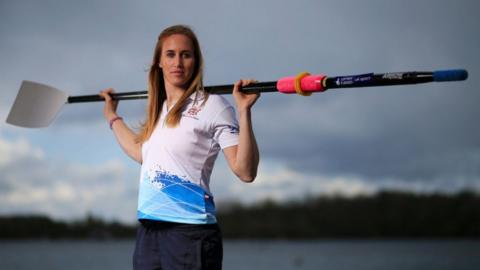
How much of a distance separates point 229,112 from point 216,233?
579 mm

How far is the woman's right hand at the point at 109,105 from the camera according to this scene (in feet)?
14.2

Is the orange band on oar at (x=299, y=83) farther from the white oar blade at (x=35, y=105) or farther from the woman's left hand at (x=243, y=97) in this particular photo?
the white oar blade at (x=35, y=105)

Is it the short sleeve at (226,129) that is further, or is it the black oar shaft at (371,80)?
the short sleeve at (226,129)

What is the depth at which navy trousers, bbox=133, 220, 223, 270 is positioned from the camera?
129 inches

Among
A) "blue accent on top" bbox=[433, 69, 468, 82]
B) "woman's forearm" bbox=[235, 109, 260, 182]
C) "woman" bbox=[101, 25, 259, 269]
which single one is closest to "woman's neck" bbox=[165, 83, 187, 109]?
"woman" bbox=[101, 25, 259, 269]

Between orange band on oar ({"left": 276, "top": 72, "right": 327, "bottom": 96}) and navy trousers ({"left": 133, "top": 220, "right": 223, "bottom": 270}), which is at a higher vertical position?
orange band on oar ({"left": 276, "top": 72, "right": 327, "bottom": 96})

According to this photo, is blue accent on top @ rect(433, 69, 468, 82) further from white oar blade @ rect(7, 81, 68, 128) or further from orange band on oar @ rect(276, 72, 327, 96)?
white oar blade @ rect(7, 81, 68, 128)

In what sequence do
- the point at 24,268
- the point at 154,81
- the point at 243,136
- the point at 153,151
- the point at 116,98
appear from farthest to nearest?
the point at 24,268, the point at 116,98, the point at 154,81, the point at 153,151, the point at 243,136

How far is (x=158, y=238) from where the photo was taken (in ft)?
11.0

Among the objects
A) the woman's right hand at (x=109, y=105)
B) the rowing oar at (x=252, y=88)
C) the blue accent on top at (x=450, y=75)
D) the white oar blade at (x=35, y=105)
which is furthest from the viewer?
the white oar blade at (x=35, y=105)

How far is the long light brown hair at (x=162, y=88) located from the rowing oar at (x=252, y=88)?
0.11 m

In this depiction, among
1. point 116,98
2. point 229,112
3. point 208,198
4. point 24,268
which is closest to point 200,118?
point 229,112

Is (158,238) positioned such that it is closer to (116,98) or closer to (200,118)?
(200,118)

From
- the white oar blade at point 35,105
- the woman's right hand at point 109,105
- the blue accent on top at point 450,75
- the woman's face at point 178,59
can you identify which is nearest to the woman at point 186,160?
the woman's face at point 178,59
